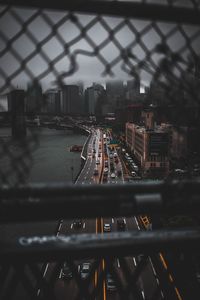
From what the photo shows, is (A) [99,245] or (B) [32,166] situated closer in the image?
(A) [99,245]

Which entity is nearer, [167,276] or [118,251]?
[118,251]

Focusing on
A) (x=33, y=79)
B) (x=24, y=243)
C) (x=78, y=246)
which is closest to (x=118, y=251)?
(x=78, y=246)

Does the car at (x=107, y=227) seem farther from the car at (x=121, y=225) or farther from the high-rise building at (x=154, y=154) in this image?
the high-rise building at (x=154, y=154)

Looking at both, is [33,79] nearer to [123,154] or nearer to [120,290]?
[120,290]

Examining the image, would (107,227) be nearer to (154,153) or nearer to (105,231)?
(105,231)

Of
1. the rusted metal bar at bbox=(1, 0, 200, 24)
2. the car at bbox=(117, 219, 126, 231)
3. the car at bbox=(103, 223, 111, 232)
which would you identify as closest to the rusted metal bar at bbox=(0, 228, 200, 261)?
the rusted metal bar at bbox=(1, 0, 200, 24)

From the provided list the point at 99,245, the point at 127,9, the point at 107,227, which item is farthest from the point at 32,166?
the point at 107,227

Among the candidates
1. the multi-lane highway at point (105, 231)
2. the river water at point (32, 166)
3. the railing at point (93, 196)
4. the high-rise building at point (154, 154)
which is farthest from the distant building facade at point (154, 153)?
the railing at point (93, 196)

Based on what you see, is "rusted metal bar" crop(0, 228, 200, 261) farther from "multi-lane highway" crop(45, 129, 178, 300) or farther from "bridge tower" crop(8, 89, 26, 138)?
"bridge tower" crop(8, 89, 26, 138)
